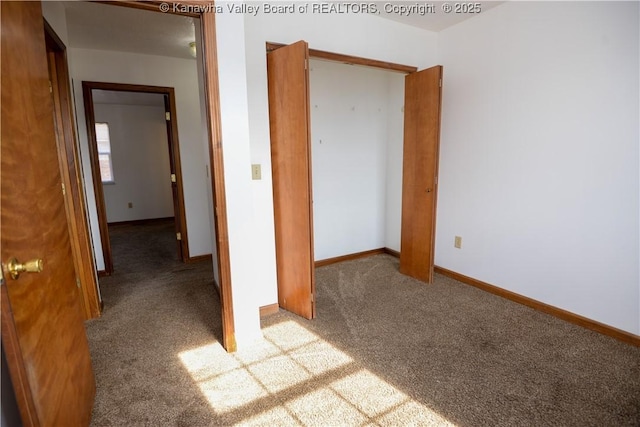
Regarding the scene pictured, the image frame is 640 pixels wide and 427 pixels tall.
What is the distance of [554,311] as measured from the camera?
2482 millimetres

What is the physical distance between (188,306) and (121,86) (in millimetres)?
2395

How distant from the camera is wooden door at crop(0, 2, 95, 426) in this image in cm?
100

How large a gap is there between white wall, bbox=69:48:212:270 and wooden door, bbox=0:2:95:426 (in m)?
1.81

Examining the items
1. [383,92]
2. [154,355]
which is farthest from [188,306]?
[383,92]

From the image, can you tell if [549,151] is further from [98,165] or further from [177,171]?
[98,165]

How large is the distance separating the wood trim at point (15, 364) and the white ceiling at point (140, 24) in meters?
2.24

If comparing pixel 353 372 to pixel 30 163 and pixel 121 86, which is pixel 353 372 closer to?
pixel 30 163

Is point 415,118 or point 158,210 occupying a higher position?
point 415,118

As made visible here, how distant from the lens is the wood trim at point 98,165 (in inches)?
130

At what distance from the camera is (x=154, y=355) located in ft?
6.76

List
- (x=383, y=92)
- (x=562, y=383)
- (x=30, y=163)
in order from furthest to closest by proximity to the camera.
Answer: (x=383, y=92) < (x=562, y=383) < (x=30, y=163)

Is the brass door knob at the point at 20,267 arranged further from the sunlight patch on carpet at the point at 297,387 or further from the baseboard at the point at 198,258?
the baseboard at the point at 198,258

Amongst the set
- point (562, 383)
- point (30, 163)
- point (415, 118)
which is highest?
point (415, 118)

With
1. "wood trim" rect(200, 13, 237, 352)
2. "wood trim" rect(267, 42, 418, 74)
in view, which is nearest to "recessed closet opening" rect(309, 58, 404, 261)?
"wood trim" rect(267, 42, 418, 74)
